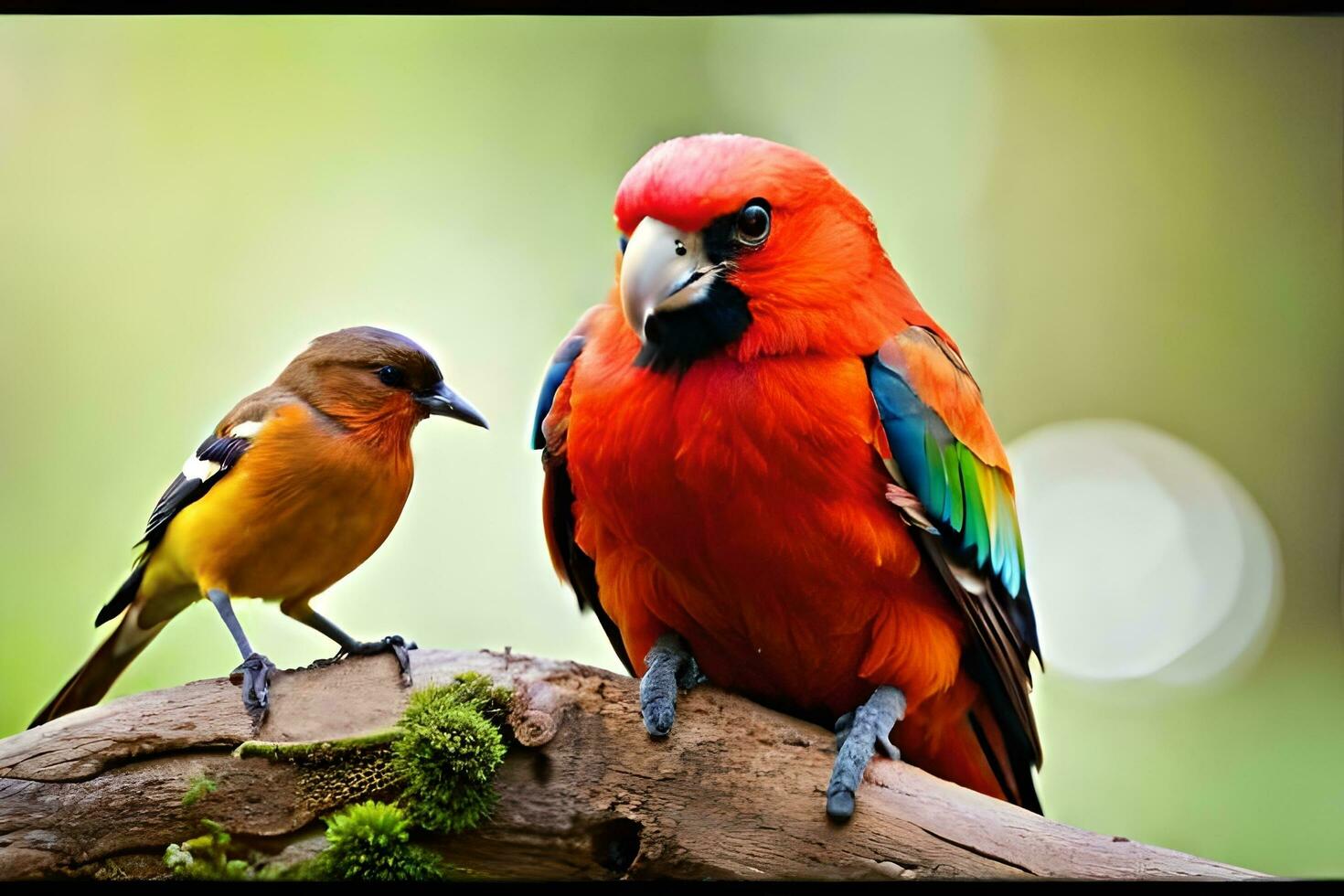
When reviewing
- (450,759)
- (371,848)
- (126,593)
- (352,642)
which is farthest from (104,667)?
(450,759)

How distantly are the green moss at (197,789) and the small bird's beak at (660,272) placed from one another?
3.43 feet

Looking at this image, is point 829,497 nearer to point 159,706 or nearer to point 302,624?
point 302,624

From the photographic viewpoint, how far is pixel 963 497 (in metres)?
1.87

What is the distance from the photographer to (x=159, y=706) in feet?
5.99

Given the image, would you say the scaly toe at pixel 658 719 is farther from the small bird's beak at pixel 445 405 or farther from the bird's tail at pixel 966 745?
the small bird's beak at pixel 445 405

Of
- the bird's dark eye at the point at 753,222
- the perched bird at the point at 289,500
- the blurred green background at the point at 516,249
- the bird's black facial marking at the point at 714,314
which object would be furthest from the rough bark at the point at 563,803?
the bird's dark eye at the point at 753,222

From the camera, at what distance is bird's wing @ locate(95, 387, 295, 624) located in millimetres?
1934

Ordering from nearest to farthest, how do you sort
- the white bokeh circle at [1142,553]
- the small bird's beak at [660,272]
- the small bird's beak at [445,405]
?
the small bird's beak at [660,272]
the small bird's beak at [445,405]
the white bokeh circle at [1142,553]

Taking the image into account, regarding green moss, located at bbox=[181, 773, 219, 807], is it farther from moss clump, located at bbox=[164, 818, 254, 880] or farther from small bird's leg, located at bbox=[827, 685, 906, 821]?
small bird's leg, located at bbox=[827, 685, 906, 821]

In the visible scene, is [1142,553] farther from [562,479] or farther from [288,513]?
[288,513]

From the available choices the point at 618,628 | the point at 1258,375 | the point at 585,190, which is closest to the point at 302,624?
the point at 618,628

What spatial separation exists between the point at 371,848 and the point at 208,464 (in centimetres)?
75

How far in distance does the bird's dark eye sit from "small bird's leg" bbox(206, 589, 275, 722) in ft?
3.64

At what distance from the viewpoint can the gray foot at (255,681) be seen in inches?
71.7
